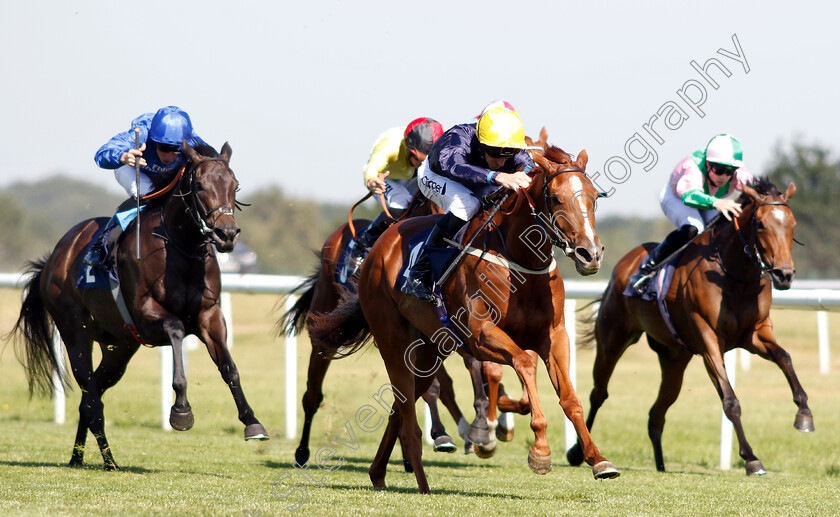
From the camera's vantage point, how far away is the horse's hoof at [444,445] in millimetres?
6617

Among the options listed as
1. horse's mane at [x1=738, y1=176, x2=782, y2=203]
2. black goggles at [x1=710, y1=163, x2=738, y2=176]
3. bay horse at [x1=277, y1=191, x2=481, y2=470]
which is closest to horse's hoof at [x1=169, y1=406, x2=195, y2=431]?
bay horse at [x1=277, y1=191, x2=481, y2=470]

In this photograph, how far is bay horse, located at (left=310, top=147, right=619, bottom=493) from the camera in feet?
15.2

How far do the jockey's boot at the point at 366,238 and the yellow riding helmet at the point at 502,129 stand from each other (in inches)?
86.7

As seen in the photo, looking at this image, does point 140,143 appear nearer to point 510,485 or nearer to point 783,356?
point 510,485

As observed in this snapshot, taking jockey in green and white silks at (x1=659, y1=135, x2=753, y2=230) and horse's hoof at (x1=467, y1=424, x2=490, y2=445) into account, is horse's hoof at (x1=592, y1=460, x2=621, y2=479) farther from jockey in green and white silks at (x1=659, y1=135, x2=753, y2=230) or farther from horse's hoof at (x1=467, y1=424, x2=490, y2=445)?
jockey in green and white silks at (x1=659, y1=135, x2=753, y2=230)

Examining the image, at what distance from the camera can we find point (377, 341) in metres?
5.95

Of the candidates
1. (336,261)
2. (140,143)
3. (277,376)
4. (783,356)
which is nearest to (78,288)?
(140,143)

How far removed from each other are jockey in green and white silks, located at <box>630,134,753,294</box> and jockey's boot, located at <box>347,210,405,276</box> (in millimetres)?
1905

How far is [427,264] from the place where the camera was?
5469 millimetres

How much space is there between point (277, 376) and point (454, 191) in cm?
864

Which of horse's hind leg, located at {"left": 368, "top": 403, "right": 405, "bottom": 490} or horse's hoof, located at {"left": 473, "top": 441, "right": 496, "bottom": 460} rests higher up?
horse's hoof, located at {"left": 473, "top": 441, "right": 496, "bottom": 460}

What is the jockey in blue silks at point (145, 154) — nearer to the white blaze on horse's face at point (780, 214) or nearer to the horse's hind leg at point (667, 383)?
the white blaze on horse's face at point (780, 214)

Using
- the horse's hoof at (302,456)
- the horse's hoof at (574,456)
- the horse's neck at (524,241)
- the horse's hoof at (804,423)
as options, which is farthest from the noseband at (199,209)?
the horse's hoof at (804,423)

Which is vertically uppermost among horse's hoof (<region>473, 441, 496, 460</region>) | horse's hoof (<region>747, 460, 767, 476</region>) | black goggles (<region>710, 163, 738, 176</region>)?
black goggles (<region>710, 163, 738, 176</region>)
